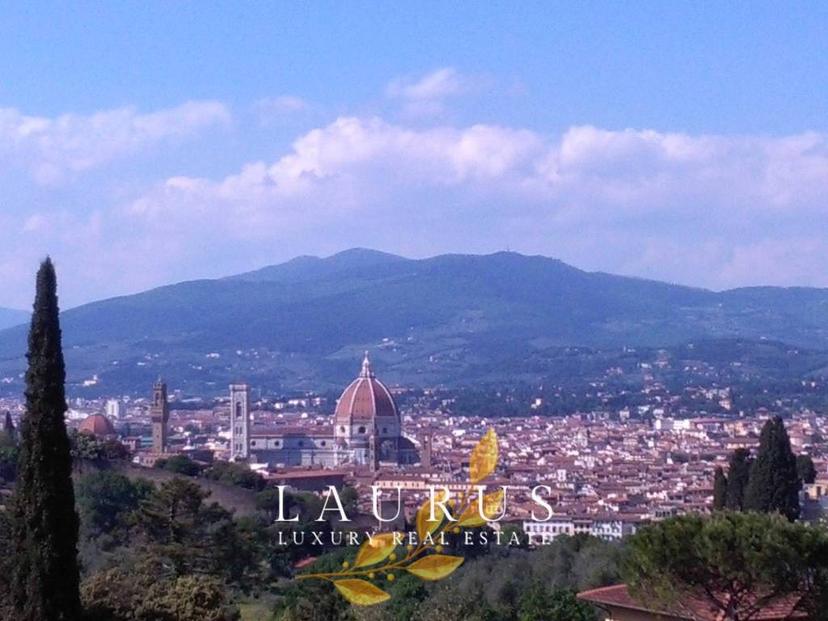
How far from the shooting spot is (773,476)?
16.8m

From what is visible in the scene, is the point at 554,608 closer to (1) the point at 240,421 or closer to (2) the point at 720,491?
(2) the point at 720,491

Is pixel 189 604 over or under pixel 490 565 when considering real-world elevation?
over

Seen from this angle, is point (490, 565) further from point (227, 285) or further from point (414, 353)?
point (227, 285)

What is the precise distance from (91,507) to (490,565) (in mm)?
6914

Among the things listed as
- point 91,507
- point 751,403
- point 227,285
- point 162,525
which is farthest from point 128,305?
point 162,525

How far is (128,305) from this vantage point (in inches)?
6344

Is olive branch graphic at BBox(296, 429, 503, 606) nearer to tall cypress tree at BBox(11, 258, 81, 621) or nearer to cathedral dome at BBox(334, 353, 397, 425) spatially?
tall cypress tree at BBox(11, 258, 81, 621)

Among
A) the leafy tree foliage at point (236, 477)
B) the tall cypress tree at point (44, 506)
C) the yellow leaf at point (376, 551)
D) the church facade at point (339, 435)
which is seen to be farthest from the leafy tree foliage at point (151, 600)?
the church facade at point (339, 435)

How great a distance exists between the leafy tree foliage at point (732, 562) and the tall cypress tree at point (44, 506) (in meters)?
2.71

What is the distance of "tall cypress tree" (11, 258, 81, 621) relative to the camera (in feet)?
23.2

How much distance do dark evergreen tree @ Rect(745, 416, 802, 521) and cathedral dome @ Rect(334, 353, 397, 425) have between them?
38958 millimetres

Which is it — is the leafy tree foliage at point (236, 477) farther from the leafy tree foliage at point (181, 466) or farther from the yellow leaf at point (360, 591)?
the yellow leaf at point (360, 591)

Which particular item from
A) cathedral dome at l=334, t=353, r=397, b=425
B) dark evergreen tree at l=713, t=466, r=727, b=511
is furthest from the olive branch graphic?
cathedral dome at l=334, t=353, r=397, b=425

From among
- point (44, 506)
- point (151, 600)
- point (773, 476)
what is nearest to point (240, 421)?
point (773, 476)
